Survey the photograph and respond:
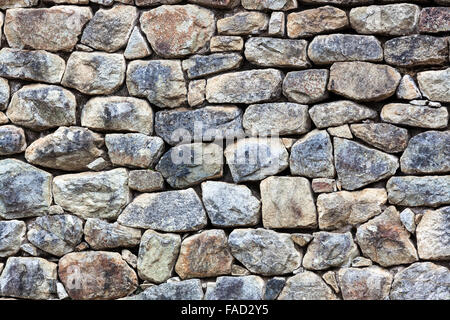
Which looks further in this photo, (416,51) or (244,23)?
(244,23)

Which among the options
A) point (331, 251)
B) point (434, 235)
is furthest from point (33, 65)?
point (434, 235)

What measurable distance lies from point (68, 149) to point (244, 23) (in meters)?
1.17

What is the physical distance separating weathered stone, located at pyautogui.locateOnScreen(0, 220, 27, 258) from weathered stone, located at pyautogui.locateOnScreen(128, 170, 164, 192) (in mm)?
683

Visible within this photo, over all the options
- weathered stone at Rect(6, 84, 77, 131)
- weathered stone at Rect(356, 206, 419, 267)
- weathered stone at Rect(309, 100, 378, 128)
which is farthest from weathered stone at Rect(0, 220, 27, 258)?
weathered stone at Rect(356, 206, 419, 267)

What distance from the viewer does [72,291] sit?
10.0ft

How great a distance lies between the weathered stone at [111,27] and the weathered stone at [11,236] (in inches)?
42.8

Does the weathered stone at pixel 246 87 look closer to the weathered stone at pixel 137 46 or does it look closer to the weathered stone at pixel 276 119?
the weathered stone at pixel 276 119

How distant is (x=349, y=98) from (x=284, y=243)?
2.71ft

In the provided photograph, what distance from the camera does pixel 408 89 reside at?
2.82 metres

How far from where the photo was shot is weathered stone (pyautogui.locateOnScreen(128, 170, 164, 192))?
3014mm

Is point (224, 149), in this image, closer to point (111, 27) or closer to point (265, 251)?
point (265, 251)

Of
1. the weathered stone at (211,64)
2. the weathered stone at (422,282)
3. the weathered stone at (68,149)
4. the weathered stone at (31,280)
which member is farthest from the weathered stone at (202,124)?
the weathered stone at (422,282)

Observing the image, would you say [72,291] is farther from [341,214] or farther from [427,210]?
[427,210]

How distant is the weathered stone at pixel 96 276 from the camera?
119 inches
